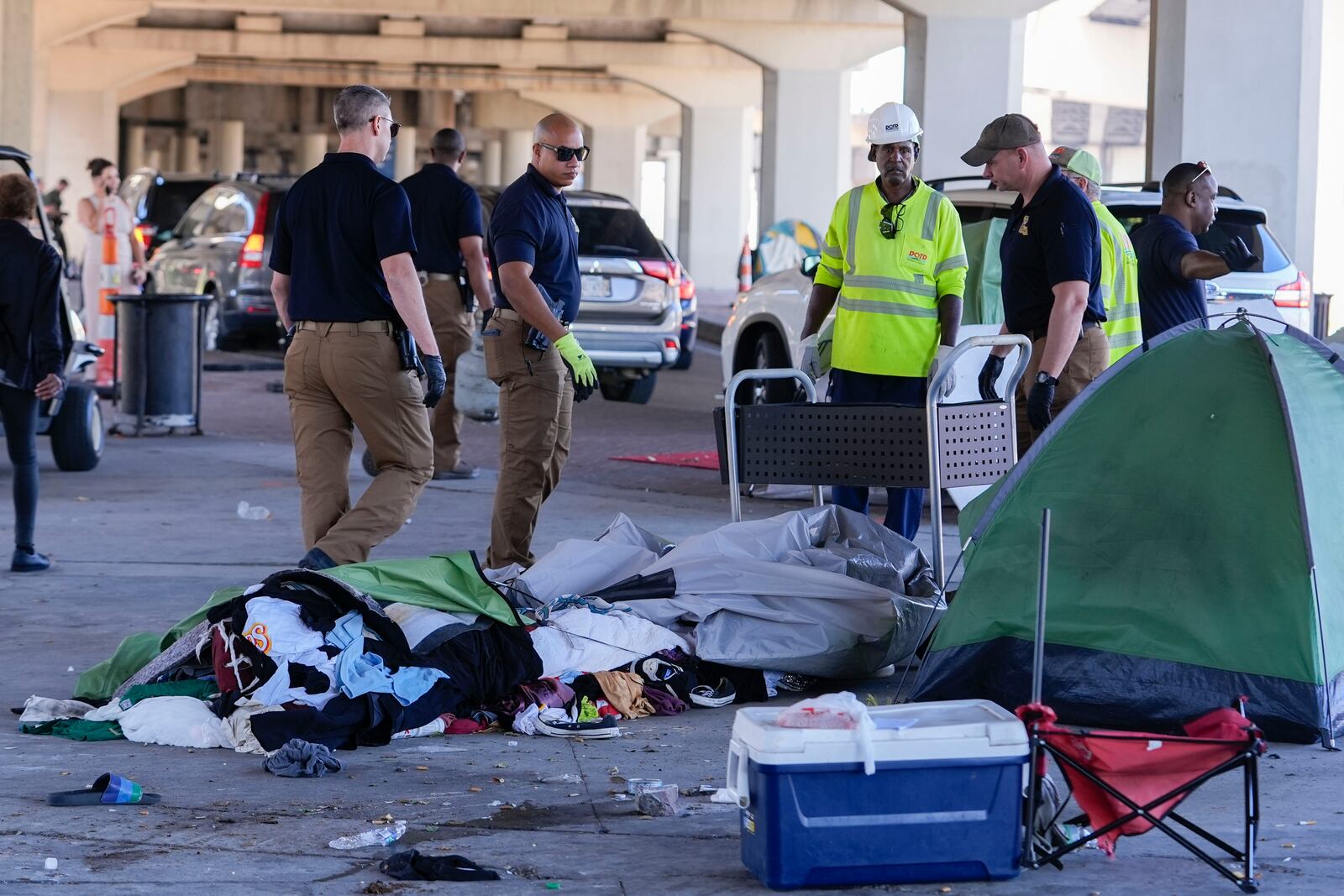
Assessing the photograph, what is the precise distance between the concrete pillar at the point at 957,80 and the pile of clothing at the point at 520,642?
13.9 metres

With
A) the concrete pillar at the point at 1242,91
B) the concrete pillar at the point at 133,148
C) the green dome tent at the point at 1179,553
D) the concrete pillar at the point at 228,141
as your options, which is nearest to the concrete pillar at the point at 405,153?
the concrete pillar at the point at 228,141

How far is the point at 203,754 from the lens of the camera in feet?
18.4

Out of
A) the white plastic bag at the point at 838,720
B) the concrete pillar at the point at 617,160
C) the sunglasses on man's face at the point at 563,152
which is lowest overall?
the white plastic bag at the point at 838,720

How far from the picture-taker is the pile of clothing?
18.7 feet

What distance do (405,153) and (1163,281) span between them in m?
56.1

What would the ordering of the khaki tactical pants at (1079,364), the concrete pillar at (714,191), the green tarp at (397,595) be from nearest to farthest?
the green tarp at (397,595) < the khaki tactical pants at (1079,364) < the concrete pillar at (714,191)

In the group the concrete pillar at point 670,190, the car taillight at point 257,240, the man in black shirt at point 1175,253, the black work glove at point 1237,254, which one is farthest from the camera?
the concrete pillar at point 670,190

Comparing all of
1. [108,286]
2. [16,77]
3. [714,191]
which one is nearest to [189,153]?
[714,191]

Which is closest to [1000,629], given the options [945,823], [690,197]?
[945,823]

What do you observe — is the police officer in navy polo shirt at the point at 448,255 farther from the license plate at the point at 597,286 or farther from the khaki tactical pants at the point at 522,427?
the license plate at the point at 597,286

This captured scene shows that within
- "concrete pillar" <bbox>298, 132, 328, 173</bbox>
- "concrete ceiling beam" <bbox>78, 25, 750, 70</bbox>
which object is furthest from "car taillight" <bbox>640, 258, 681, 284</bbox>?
"concrete pillar" <bbox>298, 132, 328, 173</bbox>

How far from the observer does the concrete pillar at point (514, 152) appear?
5919 cm

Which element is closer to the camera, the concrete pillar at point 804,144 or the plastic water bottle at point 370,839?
the plastic water bottle at point 370,839

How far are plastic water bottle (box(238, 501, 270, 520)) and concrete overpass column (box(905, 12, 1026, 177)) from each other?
11.5 m
